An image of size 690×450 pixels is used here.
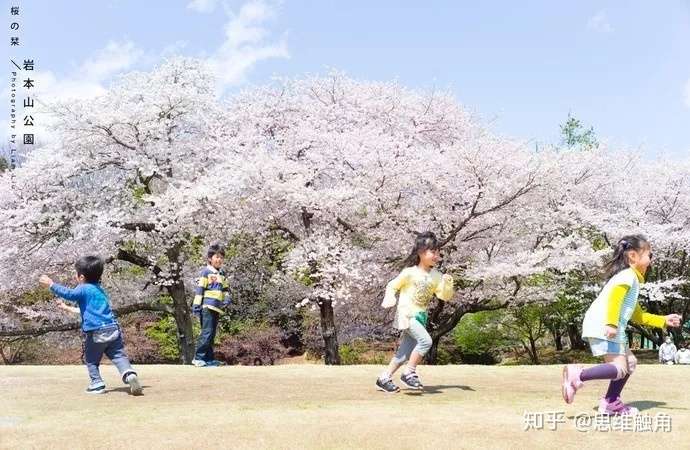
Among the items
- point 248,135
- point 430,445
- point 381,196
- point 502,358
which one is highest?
point 248,135

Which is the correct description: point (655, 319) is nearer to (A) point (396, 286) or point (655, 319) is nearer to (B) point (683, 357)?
(A) point (396, 286)

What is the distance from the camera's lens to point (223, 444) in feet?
18.2

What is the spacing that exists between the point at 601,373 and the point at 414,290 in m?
2.26

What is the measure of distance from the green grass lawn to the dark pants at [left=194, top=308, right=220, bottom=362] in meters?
0.81

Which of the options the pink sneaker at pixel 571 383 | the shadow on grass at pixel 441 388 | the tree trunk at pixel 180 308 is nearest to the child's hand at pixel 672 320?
the pink sneaker at pixel 571 383

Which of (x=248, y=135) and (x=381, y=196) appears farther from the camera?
(x=248, y=135)

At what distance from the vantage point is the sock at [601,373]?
20.2 ft

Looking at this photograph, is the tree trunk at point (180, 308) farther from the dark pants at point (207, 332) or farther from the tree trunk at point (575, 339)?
the tree trunk at point (575, 339)

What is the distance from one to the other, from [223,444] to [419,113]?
18523 mm

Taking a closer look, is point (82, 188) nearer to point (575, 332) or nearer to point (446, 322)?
point (446, 322)

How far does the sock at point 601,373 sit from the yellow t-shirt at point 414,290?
188cm

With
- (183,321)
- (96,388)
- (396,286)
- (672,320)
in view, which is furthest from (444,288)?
(183,321)

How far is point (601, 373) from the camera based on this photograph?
6.15 m

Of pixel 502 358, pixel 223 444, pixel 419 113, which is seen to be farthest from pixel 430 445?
pixel 502 358
